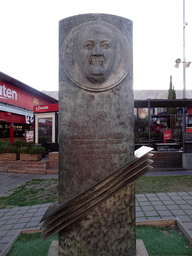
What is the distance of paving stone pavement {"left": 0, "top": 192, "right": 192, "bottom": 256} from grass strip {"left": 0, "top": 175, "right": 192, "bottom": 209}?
1.49 ft

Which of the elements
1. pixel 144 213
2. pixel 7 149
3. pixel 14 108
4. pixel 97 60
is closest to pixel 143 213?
pixel 144 213

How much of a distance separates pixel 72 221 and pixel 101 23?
2.08 metres

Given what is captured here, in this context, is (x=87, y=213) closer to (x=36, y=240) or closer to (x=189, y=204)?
(x=36, y=240)

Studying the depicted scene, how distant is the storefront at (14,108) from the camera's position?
14625mm

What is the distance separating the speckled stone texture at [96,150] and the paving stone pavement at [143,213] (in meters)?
1.41

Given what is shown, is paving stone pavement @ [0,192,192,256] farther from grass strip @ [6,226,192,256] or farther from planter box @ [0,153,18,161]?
planter box @ [0,153,18,161]

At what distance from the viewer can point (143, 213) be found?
3732 mm

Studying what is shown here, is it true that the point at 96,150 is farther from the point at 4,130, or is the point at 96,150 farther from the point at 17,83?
the point at 17,83

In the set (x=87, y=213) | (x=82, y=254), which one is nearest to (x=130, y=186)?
(x=87, y=213)

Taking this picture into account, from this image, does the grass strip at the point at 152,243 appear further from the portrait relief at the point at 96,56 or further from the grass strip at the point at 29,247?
the portrait relief at the point at 96,56

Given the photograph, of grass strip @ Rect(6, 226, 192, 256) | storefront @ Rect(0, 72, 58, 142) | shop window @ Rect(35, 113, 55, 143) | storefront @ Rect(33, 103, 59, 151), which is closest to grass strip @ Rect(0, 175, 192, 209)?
grass strip @ Rect(6, 226, 192, 256)

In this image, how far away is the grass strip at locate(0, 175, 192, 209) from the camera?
192 inches

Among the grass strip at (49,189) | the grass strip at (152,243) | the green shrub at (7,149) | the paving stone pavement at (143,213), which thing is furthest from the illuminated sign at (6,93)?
the grass strip at (152,243)

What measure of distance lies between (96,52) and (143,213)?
3158mm
